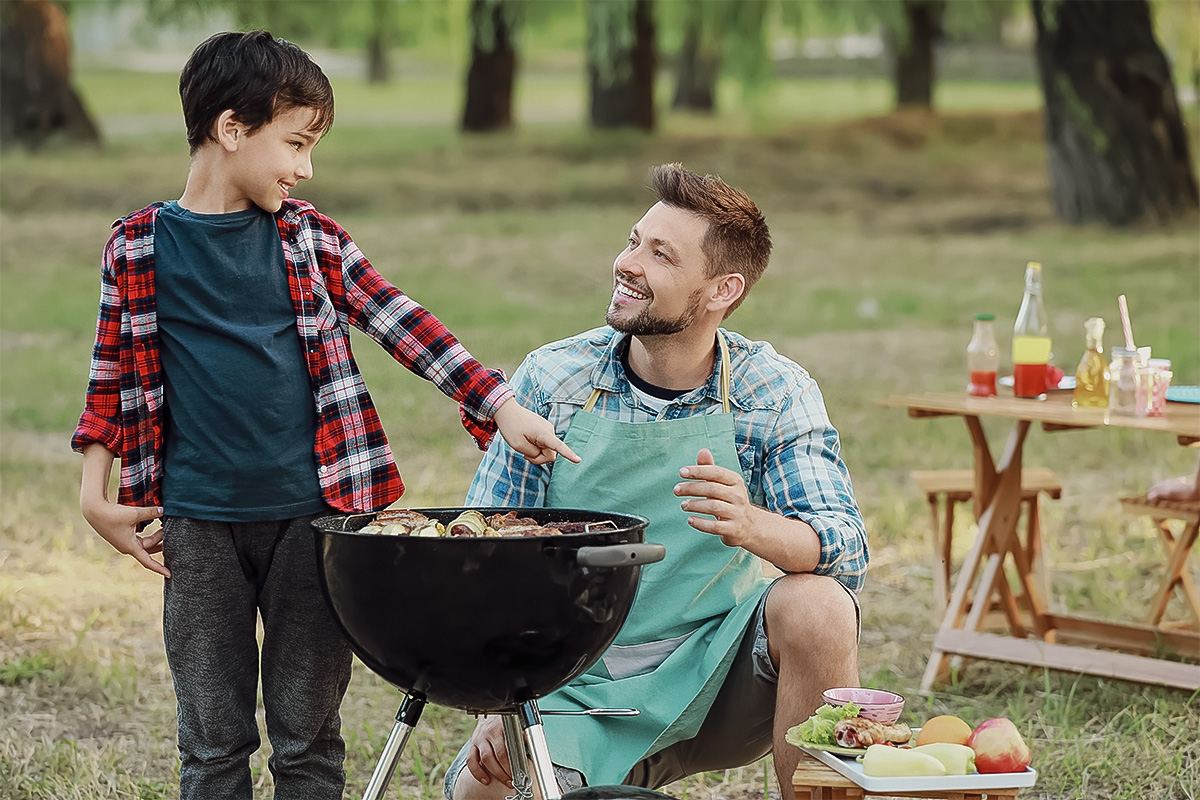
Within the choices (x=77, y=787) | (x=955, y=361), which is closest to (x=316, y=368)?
(x=77, y=787)

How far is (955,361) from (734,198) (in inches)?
247

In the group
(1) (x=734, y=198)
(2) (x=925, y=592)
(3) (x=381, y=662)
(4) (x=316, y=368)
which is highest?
(1) (x=734, y=198)

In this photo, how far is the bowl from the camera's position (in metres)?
2.22

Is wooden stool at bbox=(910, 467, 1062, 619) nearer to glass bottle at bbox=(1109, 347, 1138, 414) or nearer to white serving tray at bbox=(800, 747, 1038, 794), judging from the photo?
glass bottle at bbox=(1109, 347, 1138, 414)

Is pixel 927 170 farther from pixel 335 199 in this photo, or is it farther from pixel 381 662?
pixel 381 662

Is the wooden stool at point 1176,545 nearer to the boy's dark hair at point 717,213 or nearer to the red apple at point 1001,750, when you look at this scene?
the boy's dark hair at point 717,213

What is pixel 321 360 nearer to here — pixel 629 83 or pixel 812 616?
pixel 812 616

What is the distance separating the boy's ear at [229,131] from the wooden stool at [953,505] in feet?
8.58

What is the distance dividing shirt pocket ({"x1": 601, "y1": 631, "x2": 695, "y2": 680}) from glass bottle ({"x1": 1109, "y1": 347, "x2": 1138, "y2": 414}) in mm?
1516

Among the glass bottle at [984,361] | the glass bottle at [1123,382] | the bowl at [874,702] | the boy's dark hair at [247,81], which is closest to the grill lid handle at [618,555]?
the bowl at [874,702]

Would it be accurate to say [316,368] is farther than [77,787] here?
No

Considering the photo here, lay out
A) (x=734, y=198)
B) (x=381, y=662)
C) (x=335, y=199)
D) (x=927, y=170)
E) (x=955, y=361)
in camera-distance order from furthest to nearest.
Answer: (x=927, y=170) → (x=335, y=199) → (x=955, y=361) → (x=734, y=198) → (x=381, y=662)

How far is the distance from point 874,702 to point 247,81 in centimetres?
137

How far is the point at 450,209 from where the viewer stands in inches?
496
